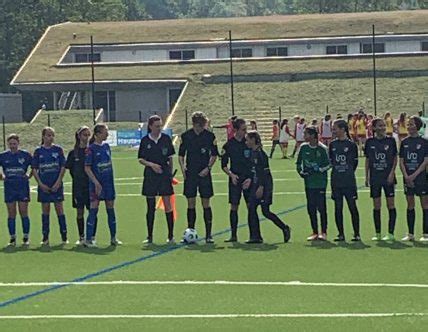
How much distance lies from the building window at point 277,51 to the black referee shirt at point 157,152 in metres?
60.3

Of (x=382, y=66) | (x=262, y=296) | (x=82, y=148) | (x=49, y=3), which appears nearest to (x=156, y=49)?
(x=382, y=66)

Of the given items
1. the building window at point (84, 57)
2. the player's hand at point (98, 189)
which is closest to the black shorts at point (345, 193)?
the player's hand at point (98, 189)

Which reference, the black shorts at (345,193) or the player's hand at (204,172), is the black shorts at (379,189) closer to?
the black shorts at (345,193)

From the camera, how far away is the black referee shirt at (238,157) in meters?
16.7

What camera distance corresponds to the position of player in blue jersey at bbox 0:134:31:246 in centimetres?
1691

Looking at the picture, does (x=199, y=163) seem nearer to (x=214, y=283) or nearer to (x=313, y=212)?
(x=313, y=212)

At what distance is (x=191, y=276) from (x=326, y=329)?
3.46 m

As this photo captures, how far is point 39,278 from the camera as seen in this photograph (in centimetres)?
1349

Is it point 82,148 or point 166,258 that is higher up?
point 82,148

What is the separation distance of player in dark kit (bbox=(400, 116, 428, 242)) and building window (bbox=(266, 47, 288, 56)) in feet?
198

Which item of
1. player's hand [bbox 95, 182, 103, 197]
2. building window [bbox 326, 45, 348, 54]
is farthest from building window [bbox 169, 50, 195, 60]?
player's hand [bbox 95, 182, 103, 197]

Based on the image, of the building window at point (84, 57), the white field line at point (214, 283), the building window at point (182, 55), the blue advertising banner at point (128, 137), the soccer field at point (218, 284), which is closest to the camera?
the soccer field at point (218, 284)

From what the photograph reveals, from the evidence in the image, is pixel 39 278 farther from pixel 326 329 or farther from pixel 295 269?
pixel 326 329

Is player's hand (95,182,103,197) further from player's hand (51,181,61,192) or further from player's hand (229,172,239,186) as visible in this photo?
player's hand (229,172,239,186)
